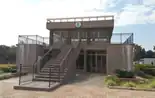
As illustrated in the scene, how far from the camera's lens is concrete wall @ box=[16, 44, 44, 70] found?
725 inches

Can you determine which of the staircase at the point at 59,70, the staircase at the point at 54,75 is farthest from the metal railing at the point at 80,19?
the staircase at the point at 59,70

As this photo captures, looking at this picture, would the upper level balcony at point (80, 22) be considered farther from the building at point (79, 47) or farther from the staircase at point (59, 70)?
the staircase at point (59, 70)

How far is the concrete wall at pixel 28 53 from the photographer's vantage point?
60.4 feet

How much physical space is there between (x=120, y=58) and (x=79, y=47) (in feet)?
15.0

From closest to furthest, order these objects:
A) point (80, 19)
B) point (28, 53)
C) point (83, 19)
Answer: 1. point (28, 53)
2. point (83, 19)
3. point (80, 19)

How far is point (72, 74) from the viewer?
48.9 feet

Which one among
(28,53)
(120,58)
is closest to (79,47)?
(120,58)

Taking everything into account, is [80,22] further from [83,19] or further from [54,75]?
[54,75]

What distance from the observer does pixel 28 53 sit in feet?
61.0

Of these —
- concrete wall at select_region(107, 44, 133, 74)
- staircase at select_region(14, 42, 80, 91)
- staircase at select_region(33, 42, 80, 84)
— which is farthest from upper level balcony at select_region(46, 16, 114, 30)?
staircase at select_region(33, 42, 80, 84)

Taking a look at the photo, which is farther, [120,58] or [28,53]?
[28,53]

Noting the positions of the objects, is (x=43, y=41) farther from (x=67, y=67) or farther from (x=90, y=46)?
(x=67, y=67)

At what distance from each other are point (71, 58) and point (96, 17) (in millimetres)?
6241

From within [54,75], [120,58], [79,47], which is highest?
[79,47]
